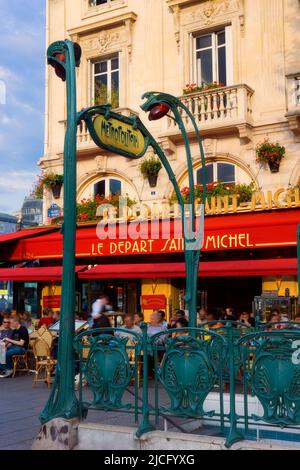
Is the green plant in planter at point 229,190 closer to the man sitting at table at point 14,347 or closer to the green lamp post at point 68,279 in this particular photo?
the man sitting at table at point 14,347

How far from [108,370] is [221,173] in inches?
438

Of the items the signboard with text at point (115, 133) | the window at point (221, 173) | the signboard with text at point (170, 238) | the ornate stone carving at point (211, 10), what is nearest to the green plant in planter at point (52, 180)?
the signboard with text at point (170, 238)

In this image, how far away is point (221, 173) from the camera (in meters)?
16.0

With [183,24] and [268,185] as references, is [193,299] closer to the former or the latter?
[268,185]

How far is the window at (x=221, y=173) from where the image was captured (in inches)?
624

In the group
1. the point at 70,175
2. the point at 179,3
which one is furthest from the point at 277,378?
the point at 179,3

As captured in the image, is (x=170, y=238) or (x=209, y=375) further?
(x=170, y=238)

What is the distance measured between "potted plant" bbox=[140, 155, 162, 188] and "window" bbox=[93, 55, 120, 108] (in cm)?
250

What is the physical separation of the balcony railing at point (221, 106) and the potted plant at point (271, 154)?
0.77 meters

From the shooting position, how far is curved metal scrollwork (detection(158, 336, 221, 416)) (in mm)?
5090

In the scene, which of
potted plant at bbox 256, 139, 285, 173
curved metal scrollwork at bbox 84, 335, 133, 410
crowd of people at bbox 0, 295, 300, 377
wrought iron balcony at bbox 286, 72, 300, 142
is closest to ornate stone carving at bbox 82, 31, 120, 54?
wrought iron balcony at bbox 286, 72, 300, 142

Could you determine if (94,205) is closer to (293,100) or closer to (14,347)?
(14,347)

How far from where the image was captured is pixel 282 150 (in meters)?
14.8

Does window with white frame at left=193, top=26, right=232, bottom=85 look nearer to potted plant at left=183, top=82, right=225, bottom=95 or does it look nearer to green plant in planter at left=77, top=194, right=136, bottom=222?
potted plant at left=183, top=82, right=225, bottom=95
